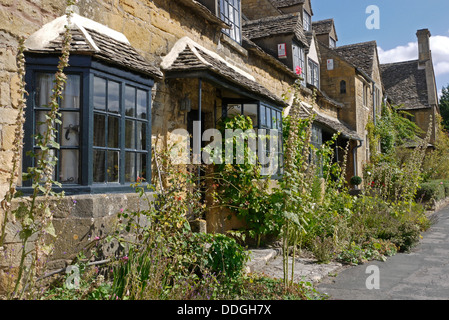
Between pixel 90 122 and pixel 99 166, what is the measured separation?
552 millimetres

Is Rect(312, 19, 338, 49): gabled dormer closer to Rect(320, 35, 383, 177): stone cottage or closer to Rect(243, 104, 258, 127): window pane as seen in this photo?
Rect(320, 35, 383, 177): stone cottage

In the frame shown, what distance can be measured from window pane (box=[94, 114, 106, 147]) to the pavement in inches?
102

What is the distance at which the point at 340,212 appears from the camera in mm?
8117

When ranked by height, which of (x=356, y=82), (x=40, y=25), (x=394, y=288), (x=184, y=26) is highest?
(x=356, y=82)

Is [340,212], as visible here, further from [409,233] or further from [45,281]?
[45,281]

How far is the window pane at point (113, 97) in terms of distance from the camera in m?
4.76

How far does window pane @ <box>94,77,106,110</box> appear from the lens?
4562mm

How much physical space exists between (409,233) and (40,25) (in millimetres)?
7181

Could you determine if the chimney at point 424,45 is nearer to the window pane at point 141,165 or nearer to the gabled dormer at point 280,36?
the gabled dormer at point 280,36

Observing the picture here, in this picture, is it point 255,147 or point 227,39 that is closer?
point 255,147

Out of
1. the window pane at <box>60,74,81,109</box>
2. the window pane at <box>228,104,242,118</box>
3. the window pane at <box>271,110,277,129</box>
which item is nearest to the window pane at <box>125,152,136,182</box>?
the window pane at <box>60,74,81,109</box>

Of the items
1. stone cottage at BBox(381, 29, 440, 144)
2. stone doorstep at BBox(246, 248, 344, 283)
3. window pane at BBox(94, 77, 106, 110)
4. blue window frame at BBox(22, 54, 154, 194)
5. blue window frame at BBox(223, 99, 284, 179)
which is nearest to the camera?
blue window frame at BBox(22, 54, 154, 194)

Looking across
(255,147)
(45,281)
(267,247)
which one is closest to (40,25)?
(45,281)

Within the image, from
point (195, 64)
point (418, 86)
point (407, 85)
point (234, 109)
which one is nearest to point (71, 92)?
point (195, 64)
